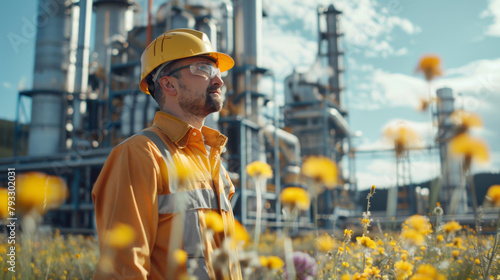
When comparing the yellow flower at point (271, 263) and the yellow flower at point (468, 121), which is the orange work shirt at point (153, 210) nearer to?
the yellow flower at point (271, 263)

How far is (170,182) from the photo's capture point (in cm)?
172

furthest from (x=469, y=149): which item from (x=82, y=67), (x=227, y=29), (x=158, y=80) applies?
(x=82, y=67)

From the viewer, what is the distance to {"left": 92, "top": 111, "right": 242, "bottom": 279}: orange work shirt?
149 cm

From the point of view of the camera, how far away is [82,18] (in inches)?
748

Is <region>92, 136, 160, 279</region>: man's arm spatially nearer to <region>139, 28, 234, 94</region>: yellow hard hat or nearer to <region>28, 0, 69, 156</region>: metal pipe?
<region>139, 28, 234, 94</region>: yellow hard hat

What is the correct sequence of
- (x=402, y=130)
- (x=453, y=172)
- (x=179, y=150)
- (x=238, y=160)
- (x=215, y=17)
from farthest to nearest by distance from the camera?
1. (x=453, y=172)
2. (x=215, y=17)
3. (x=238, y=160)
4. (x=179, y=150)
5. (x=402, y=130)

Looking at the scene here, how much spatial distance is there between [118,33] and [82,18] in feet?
10.5

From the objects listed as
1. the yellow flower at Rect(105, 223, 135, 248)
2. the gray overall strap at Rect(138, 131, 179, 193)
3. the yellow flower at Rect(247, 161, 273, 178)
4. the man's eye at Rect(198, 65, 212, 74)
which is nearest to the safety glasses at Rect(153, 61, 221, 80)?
the man's eye at Rect(198, 65, 212, 74)

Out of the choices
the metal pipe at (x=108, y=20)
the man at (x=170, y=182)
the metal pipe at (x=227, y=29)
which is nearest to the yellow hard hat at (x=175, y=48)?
the man at (x=170, y=182)

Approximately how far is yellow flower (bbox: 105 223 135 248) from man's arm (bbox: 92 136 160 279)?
1cm

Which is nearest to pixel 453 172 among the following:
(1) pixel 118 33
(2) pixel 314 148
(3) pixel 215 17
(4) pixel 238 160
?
(2) pixel 314 148

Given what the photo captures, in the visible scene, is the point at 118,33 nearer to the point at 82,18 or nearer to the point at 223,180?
the point at 82,18

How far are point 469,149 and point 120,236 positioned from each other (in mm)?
1207

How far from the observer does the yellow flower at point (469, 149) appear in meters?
1.06
